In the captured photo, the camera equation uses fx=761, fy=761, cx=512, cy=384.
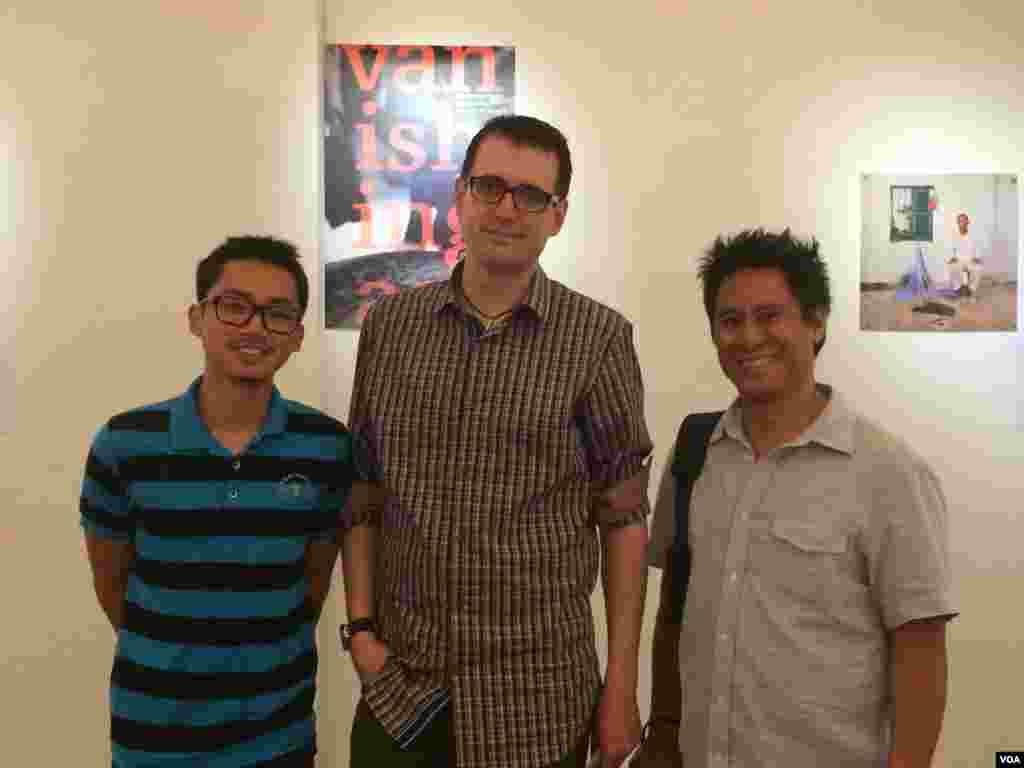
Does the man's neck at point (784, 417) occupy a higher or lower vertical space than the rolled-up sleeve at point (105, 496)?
higher

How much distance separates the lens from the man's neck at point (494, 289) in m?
1.30

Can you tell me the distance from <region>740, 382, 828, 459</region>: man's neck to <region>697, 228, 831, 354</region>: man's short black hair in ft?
0.29

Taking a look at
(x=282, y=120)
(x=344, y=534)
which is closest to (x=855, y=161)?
(x=282, y=120)

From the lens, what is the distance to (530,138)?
4.15ft

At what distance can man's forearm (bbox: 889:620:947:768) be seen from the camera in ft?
3.63

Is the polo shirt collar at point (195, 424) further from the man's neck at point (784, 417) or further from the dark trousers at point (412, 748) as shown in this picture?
the man's neck at point (784, 417)

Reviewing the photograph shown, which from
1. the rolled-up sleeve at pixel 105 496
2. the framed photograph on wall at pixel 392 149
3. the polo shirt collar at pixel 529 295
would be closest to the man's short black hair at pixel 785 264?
the polo shirt collar at pixel 529 295

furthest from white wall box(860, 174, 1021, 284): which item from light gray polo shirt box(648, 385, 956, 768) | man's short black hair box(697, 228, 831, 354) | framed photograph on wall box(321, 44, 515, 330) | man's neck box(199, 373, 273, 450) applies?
man's neck box(199, 373, 273, 450)

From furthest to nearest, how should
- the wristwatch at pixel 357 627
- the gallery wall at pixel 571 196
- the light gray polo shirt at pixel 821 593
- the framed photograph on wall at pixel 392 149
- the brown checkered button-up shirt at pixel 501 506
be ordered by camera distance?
the framed photograph on wall at pixel 392 149
the gallery wall at pixel 571 196
the wristwatch at pixel 357 627
the brown checkered button-up shirt at pixel 501 506
the light gray polo shirt at pixel 821 593

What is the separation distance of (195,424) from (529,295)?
2.01 ft

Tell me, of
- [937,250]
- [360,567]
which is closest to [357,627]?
[360,567]

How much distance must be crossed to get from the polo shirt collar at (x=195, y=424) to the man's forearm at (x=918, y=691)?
1046 millimetres

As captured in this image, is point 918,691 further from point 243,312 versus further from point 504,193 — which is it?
point 243,312

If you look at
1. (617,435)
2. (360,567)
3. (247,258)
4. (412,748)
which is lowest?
(412,748)
